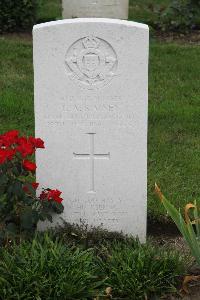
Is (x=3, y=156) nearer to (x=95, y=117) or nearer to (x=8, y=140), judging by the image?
(x=8, y=140)

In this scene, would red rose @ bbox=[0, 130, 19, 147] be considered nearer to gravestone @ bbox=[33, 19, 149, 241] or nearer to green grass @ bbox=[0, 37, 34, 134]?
gravestone @ bbox=[33, 19, 149, 241]

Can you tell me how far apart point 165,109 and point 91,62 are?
114 inches

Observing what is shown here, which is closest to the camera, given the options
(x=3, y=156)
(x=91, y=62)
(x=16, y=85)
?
(x=3, y=156)

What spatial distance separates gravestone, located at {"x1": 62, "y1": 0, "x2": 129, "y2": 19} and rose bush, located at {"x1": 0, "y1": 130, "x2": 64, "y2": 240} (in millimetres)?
5150

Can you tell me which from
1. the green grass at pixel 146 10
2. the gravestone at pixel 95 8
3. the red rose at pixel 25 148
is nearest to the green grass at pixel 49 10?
the gravestone at pixel 95 8

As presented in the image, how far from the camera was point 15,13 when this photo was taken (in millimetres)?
9492

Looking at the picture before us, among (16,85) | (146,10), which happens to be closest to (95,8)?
(146,10)

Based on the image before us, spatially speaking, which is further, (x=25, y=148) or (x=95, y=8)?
(x=95, y=8)

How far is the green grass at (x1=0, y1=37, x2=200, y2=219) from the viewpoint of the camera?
5679 mm

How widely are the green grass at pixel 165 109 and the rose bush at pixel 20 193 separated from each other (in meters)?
0.98

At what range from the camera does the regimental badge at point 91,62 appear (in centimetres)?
432

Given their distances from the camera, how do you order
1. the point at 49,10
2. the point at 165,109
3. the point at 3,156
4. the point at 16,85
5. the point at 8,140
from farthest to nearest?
1. the point at 49,10
2. the point at 16,85
3. the point at 165,109
4. the point at 8,140
5. the point at 3,156

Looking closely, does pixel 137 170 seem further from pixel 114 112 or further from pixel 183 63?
pixel 183 63

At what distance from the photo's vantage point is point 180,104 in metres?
7.31
